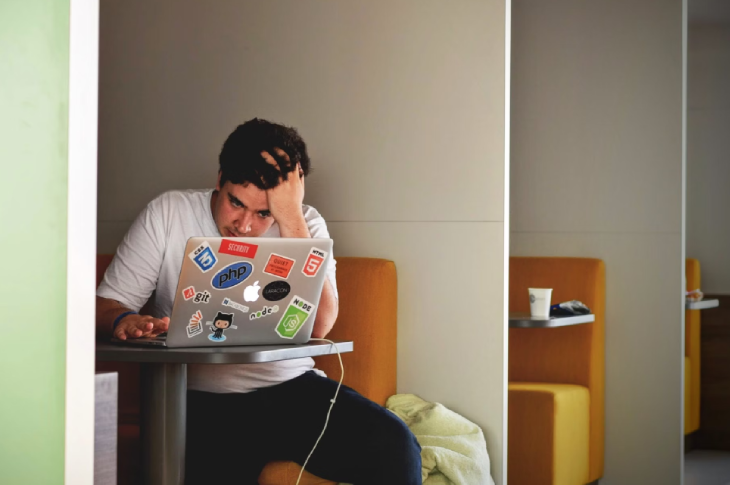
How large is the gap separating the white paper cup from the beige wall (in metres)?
0.48

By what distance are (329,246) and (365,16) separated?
1347mm

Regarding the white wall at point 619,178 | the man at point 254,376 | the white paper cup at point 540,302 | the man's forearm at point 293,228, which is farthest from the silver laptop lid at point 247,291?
the white wall at point 619,178

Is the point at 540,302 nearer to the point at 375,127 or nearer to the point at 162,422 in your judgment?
the point at 375,127

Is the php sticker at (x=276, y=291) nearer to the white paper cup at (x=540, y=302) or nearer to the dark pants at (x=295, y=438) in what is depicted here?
the dark pants at (x=295, y=438)

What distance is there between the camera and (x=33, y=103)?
2.93ft

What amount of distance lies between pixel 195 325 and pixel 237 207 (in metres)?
0.70

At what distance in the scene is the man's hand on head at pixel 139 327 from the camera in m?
1.86

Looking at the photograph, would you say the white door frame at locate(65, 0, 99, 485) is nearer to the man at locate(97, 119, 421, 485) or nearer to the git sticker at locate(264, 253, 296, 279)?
the git sticker at locate(264, 253, 296, 279)

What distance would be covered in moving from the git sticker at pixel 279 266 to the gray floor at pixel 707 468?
303cm

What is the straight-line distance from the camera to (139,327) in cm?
187

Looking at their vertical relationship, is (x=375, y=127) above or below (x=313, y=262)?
above

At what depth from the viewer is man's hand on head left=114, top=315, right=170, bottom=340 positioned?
1856mm

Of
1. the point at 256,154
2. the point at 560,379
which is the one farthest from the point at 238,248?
the point at 560,379

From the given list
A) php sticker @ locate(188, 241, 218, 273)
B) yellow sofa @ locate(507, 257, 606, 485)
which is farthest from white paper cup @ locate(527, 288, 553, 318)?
php sticker @ locate(188, 241, 218, 273)
